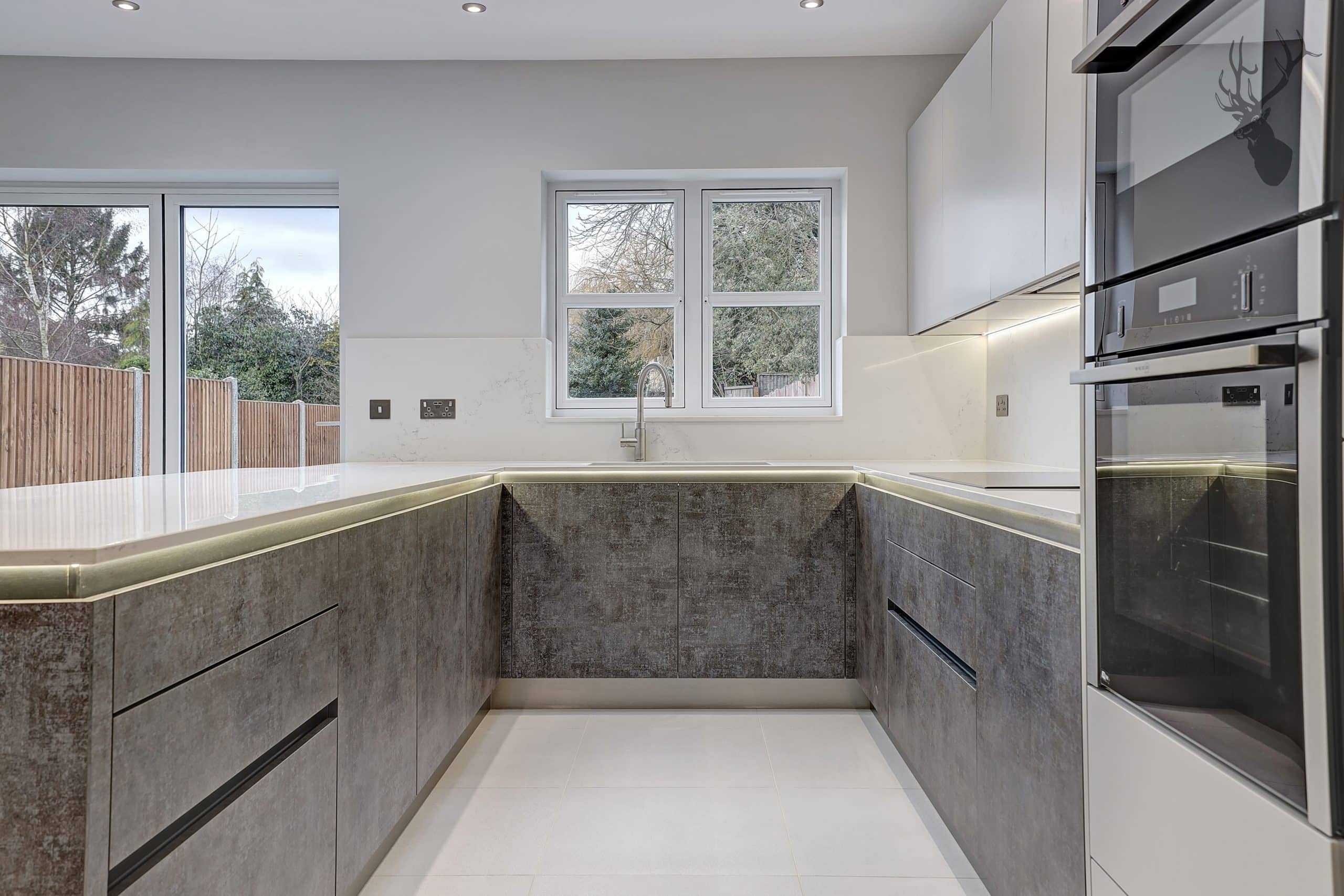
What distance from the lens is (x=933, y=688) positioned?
5.79 ft

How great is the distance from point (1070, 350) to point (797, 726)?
150 cm

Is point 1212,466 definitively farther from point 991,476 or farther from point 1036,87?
point 1036,87

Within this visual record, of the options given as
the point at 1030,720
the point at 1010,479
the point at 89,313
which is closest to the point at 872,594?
the point at 1010,479

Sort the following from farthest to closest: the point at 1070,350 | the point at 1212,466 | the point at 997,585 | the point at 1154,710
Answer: the point at 1070,350 → the point at 997,585 → the point at 1154,710 → the point at 1212,466

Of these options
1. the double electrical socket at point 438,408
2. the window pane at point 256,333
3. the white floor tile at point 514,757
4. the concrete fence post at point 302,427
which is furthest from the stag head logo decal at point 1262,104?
the concrete fence post at point 302,427

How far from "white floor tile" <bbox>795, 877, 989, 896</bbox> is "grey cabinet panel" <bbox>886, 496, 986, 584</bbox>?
0.66m

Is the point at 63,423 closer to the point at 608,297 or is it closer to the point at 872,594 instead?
the point at 608,297

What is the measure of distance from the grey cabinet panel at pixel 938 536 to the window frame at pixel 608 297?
55.3 inches

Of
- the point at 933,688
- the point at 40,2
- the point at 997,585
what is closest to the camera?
the point at 997,585

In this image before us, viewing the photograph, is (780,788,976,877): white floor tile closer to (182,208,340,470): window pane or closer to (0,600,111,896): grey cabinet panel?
(0,600,111,896): grey cabinet panel

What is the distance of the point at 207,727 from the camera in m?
0.93

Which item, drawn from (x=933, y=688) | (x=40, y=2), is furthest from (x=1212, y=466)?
Result: (x=40, y=2)

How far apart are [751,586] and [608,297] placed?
1486mm

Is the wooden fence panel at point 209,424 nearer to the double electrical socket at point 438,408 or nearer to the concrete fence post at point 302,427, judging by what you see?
the concrete fence post at point 302,427
